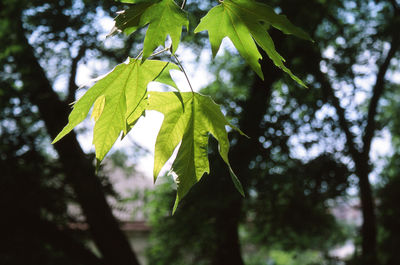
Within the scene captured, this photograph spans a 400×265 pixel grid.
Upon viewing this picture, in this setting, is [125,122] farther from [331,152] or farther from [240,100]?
[331,152]

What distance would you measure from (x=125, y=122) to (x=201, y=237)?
2589 millimetres

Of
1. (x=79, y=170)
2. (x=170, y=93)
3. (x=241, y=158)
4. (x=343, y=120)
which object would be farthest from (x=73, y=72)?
(x=170, y=93)

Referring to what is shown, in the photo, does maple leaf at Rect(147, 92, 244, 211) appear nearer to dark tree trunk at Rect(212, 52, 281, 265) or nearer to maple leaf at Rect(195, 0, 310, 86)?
maple leaf at Rect(195, 0, 310, 86)

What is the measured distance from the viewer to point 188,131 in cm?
84

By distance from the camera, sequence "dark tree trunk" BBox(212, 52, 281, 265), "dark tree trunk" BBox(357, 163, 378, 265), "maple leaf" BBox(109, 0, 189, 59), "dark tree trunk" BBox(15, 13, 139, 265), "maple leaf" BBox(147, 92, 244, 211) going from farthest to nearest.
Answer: "dark tree trunk" BBox(357, 163, 378, 265), "dark tree trunk" BBox(15, 13, 139, 265), "dark tree trunk" BBox(212, 52, 281, 265), "maple leaf" BBox(147, 92, 244, 211), "maple leaf" BBox(109, 0, 189, 59)

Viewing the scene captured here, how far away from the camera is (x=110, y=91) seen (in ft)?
2.48

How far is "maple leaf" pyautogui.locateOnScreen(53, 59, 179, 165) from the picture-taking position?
2.40ft

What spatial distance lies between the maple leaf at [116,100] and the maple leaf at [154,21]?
7 cm

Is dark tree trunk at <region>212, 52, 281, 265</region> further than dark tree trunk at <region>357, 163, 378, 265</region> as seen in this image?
No

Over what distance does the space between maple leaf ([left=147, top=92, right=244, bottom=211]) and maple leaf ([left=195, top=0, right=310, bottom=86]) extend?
0.45 ft

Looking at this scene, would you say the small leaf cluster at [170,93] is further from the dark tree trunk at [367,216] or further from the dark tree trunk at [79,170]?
the dark tree trunk at [367,216]

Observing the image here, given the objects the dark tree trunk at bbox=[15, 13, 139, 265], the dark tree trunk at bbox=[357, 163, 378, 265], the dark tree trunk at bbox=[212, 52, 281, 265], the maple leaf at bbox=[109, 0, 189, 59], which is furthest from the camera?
the dark tree trunk at bbox=[357, 163, 378, 265]

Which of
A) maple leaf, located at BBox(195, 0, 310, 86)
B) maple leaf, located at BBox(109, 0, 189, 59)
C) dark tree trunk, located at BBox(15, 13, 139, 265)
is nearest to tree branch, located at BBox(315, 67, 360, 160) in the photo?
dark tree trunk, located at BBox(15, 13, 139, 265)

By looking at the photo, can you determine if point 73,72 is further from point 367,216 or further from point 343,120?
point 367,216
